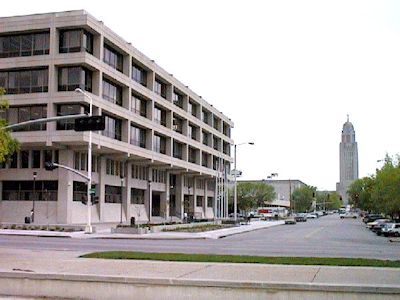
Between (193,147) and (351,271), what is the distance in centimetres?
8059

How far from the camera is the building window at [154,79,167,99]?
3189 inches

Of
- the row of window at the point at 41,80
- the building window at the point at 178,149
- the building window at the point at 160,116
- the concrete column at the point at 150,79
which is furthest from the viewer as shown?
the building window at the point at 178,149

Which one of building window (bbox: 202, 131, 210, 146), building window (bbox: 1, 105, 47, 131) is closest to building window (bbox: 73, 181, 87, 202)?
building window (bbox: 1, 105, 47, 131)

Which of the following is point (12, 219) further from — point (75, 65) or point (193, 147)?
point (193, 147)

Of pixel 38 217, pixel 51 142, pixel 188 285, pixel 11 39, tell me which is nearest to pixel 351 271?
pixel 188 285

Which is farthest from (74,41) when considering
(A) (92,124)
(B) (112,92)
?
(A) (92,124)

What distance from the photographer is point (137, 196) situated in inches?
3083

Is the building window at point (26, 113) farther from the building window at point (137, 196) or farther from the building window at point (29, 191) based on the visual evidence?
the building window at point (137, 196)

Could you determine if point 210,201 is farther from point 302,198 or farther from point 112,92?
point 302,198

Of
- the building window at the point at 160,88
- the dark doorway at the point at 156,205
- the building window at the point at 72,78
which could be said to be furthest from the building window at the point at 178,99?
the building window at the point at 72,78

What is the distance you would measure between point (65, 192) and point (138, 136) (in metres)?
17.3

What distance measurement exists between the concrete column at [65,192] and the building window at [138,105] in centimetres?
1436

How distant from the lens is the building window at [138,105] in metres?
72.2

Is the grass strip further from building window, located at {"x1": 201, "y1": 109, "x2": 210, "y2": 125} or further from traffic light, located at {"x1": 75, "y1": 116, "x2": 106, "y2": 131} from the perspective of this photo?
building window, located at {"x1": 201, "y1": 109, "x2": 210, "y2": 125}
